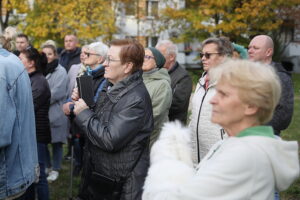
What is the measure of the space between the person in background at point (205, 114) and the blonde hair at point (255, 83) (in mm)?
1572

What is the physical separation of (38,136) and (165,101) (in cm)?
179

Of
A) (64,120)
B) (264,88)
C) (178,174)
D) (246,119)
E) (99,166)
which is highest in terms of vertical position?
(264,88)

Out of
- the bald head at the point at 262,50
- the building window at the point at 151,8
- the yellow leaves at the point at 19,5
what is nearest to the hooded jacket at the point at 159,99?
the bald head at the point at 262,50

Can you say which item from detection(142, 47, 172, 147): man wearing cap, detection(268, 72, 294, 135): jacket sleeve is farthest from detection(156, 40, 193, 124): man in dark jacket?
detection(268, 72, 294, 135): jacket sleeve

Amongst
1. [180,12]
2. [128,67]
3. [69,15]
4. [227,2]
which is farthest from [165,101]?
[180,12]

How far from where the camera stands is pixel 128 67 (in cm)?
325

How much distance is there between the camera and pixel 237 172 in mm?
1716

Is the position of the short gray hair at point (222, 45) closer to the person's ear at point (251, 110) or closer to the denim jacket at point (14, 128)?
the denim jacket at point (14, 128)

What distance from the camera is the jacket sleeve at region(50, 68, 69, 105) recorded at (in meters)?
6.29

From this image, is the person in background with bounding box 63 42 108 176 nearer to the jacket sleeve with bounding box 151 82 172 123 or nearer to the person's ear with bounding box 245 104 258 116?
the jacket sleeve with bounding box 151 82 172 123

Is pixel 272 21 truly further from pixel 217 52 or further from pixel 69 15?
pixel 217 52

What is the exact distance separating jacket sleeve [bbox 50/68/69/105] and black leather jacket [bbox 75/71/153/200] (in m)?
3.26

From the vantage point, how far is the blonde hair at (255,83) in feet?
6.06

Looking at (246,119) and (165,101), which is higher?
(246,119)
